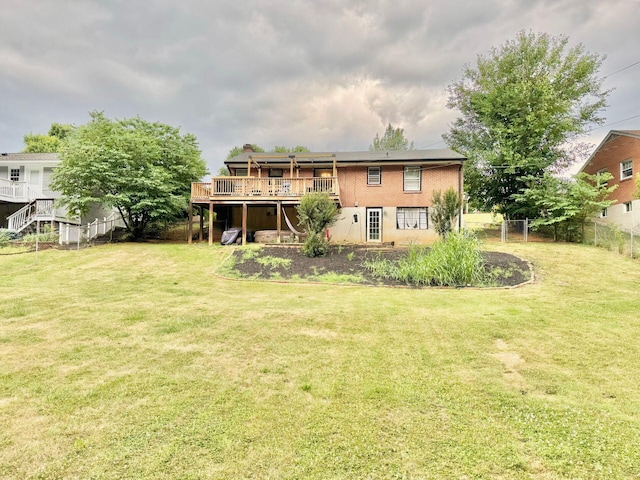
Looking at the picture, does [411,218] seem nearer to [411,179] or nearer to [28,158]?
[411,179]

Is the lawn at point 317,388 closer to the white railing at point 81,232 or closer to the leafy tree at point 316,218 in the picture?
the leafy tree at point 316,218

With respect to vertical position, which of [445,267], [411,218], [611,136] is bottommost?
[445,267]

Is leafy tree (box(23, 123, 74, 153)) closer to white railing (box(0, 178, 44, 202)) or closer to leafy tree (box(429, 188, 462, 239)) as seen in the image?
white railing (box(0, 178, 44, 202))

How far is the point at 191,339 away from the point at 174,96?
73.7 feet

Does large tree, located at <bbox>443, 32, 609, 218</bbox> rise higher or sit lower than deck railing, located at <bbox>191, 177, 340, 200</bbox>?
higher

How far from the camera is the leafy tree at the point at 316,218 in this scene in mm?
13758

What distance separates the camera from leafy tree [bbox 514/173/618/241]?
688 inches

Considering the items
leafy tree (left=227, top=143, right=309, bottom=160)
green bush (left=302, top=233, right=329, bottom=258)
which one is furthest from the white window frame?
leafy tree (left=227, top=143, right=309, bottom=160)

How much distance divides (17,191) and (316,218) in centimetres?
2248

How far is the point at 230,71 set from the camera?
19328 millimetres

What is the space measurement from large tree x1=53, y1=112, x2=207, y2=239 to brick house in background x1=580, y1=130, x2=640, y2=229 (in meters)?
27.4

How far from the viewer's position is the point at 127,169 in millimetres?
17203

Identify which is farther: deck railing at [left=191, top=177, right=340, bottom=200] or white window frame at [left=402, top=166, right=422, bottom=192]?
white window frame at [left=402, top=166, right=422, bottom=192]

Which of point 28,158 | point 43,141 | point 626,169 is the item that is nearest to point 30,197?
point 28,158
